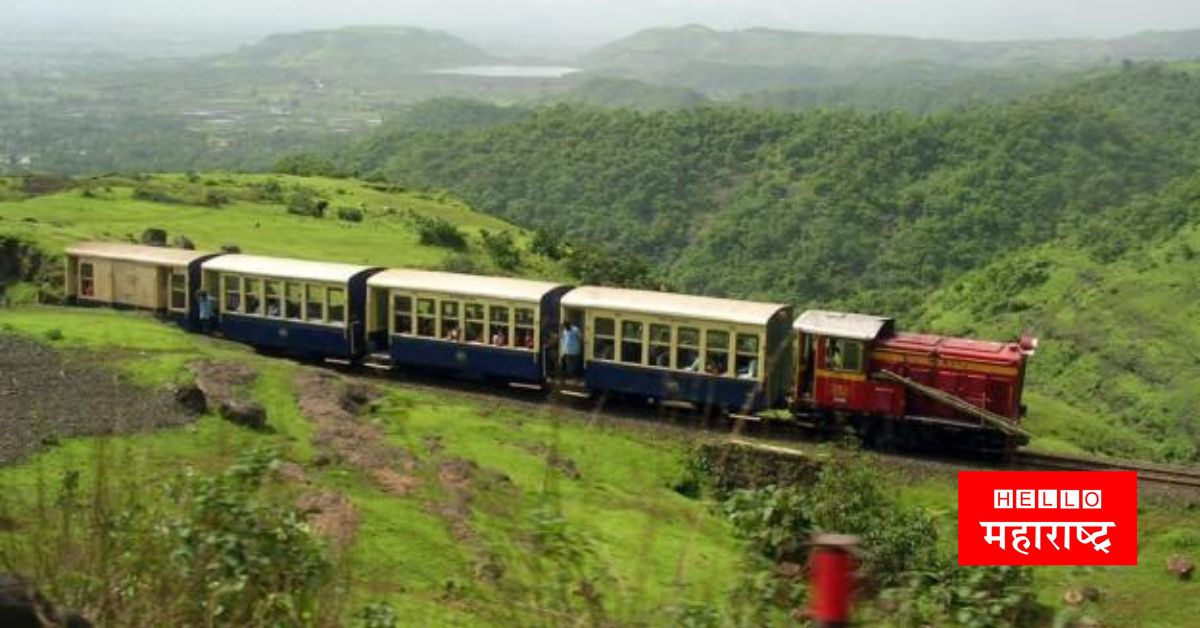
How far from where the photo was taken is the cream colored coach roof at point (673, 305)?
20594 mm

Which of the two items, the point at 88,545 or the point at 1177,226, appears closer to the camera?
the point at 88,545

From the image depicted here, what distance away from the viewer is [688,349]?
21.0 metres

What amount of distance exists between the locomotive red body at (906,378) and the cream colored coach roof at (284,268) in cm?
891

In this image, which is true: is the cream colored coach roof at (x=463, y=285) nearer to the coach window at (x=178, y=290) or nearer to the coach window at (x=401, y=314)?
the coach window at (x=401, y=314)

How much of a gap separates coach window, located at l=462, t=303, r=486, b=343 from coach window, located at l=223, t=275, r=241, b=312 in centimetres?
529

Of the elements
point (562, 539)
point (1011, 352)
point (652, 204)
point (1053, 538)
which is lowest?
point (652, 204)

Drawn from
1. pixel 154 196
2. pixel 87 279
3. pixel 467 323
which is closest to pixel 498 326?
pixel 467 323

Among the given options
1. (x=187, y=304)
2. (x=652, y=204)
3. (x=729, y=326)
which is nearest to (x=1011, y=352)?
(x=729, y=326)

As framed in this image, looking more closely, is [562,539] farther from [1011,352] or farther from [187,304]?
[187,304]

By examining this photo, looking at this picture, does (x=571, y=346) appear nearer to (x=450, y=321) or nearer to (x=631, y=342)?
(x=631, y=342)

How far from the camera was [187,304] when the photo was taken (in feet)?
84.6

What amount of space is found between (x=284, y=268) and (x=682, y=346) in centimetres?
856

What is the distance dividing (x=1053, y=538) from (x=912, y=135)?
91741mm

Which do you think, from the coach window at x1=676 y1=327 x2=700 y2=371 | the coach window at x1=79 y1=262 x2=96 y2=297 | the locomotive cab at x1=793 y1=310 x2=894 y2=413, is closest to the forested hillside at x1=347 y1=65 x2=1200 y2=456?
the locomotive cab at x1=793 y1=310 x2=894 y2=413
